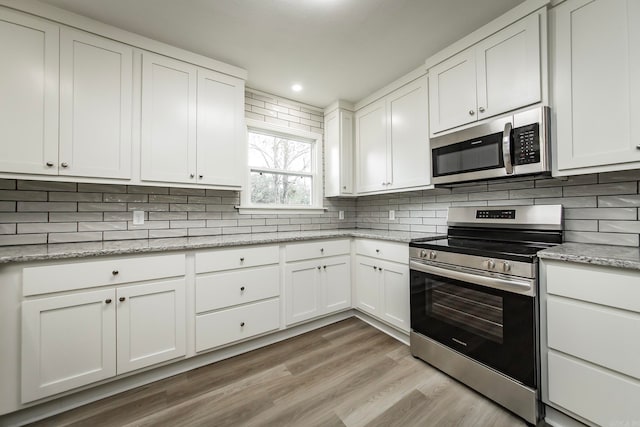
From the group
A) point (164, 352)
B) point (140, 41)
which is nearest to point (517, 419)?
point (164, 352)

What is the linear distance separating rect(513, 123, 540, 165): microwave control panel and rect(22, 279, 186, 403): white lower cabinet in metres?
2.50

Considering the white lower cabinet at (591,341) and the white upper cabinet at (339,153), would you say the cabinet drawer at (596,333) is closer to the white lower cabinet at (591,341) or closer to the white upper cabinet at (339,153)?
the white lower cabinet at (591,341)

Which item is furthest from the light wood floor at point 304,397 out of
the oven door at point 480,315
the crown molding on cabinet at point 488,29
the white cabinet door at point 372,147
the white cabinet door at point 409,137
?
the crown molding on cabinet at point 488,29

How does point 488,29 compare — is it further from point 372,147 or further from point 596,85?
point 372,147

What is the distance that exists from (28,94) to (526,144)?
3.21 m

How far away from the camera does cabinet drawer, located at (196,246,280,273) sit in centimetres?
201

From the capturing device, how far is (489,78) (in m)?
1.88

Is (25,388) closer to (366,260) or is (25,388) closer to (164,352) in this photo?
(164,352)

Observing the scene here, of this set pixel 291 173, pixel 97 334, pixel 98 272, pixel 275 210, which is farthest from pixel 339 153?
pixel 97 334

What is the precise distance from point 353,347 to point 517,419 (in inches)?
45.5

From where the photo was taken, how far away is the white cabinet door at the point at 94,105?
1.77 meters

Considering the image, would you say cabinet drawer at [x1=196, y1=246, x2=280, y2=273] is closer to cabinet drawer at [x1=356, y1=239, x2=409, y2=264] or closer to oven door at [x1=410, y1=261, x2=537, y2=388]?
cabinet drawer at [x1=356, y1=239, x2=409, y2=264]

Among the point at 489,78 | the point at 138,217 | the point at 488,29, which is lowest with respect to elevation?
the point at 138,217

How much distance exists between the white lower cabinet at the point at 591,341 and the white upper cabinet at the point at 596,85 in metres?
0.65
